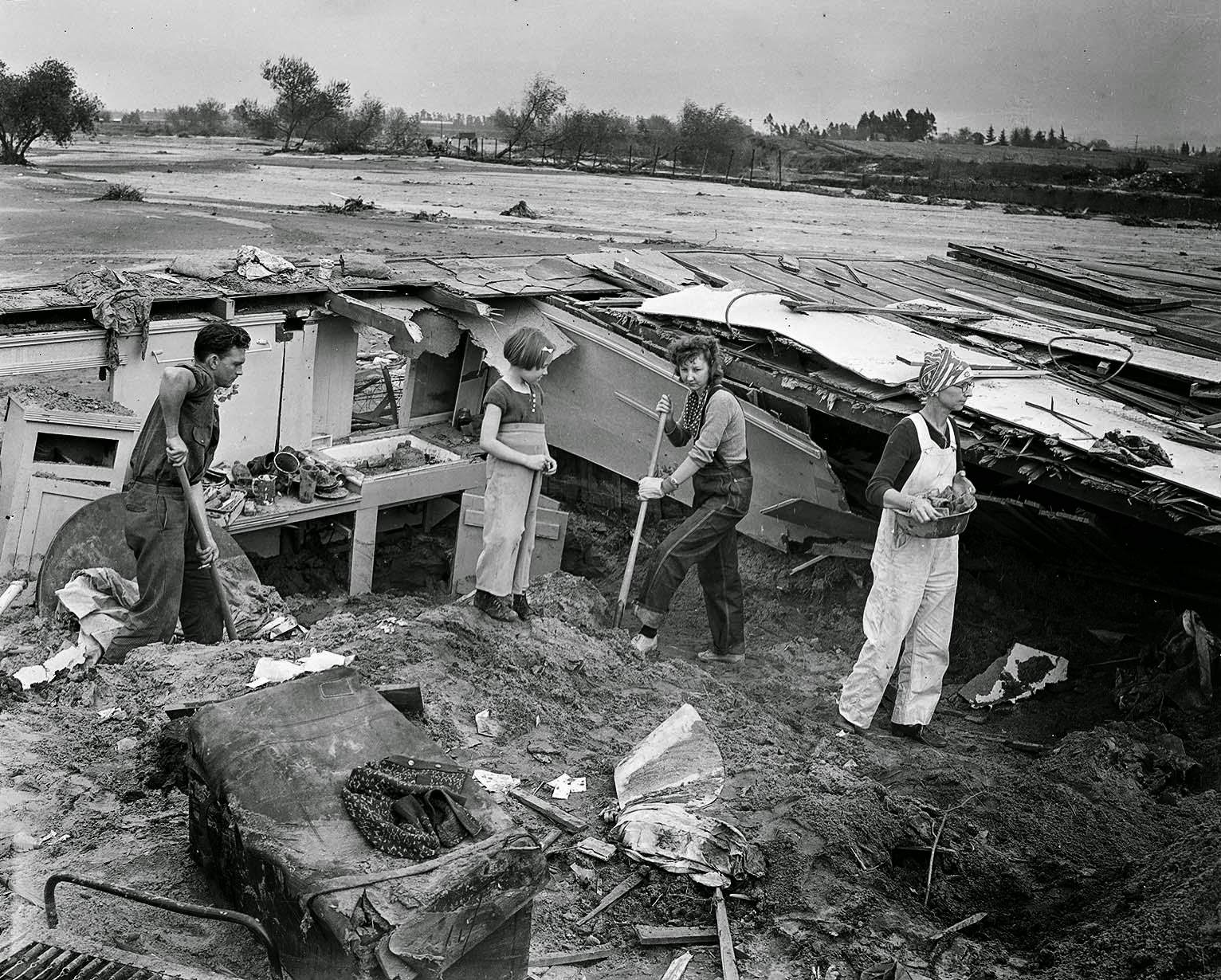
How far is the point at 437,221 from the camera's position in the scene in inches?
950

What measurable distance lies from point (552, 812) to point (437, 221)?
2135cm

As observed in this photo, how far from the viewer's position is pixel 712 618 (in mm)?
7219

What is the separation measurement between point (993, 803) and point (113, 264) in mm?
14381

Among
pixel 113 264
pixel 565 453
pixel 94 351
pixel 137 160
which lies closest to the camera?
pixel 94 351

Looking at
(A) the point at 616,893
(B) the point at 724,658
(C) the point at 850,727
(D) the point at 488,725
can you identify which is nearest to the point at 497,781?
(D) the point at 488,725

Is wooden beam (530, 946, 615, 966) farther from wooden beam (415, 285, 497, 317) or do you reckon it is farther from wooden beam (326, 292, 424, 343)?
wooden beam (415, 285, 497, 317)

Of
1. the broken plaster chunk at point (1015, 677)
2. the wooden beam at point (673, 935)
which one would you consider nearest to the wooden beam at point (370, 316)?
the broken plaster chunk at point (1015, 677)

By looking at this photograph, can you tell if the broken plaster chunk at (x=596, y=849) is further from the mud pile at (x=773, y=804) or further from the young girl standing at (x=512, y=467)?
the young girl standing at (x=512, y=467)

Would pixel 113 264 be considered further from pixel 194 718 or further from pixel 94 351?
pixel 194 718

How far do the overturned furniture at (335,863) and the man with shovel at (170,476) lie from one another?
71.7 inches

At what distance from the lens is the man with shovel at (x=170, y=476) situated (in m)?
5.47

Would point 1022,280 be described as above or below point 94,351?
above

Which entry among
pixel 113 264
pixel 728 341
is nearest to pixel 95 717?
pixel 728 341

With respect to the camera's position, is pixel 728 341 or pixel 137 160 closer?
pixel 728 341
